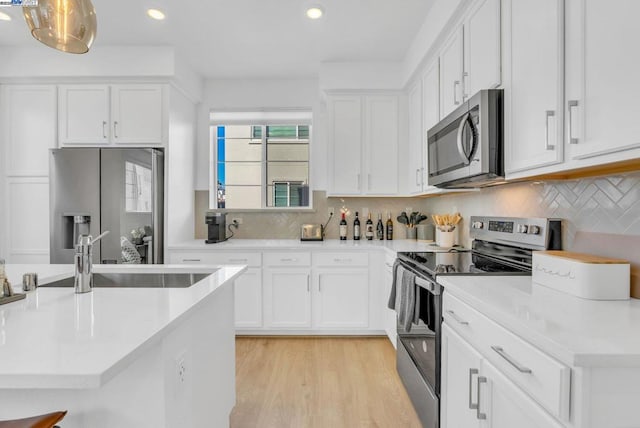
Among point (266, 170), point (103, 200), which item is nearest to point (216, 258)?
point (103, 200)

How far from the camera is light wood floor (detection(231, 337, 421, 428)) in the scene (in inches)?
79.4

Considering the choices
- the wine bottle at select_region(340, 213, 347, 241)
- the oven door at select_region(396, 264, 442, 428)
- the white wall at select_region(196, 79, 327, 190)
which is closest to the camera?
the oven door at select_region(396, 264, 442, 428)

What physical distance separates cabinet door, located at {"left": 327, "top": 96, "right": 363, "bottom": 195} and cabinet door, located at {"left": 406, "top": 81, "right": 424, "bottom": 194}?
49 cm

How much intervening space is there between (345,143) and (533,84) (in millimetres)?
2153

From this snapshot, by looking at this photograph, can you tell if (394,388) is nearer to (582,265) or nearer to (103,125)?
(582,265)

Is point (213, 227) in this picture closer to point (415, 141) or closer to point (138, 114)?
point (138, 114)

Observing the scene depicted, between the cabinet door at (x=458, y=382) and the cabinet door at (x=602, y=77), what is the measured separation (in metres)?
0.84

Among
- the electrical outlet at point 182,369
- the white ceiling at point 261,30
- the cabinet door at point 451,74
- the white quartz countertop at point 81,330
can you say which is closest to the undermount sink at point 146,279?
the white quartz countertop at point 81,330

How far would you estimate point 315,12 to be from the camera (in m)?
2.56

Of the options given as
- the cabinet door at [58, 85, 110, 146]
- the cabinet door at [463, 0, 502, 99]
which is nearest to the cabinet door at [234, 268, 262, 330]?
the cabinet door at [58, 85, 110, 146]

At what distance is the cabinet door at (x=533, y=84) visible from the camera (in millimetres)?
1286

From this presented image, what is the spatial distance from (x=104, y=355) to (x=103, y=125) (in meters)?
3.17

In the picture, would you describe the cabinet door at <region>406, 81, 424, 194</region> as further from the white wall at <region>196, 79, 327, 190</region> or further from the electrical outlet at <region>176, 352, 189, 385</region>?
the electrical outlet at <region>176, 352, 189, 385</region>

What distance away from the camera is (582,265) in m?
1.19
